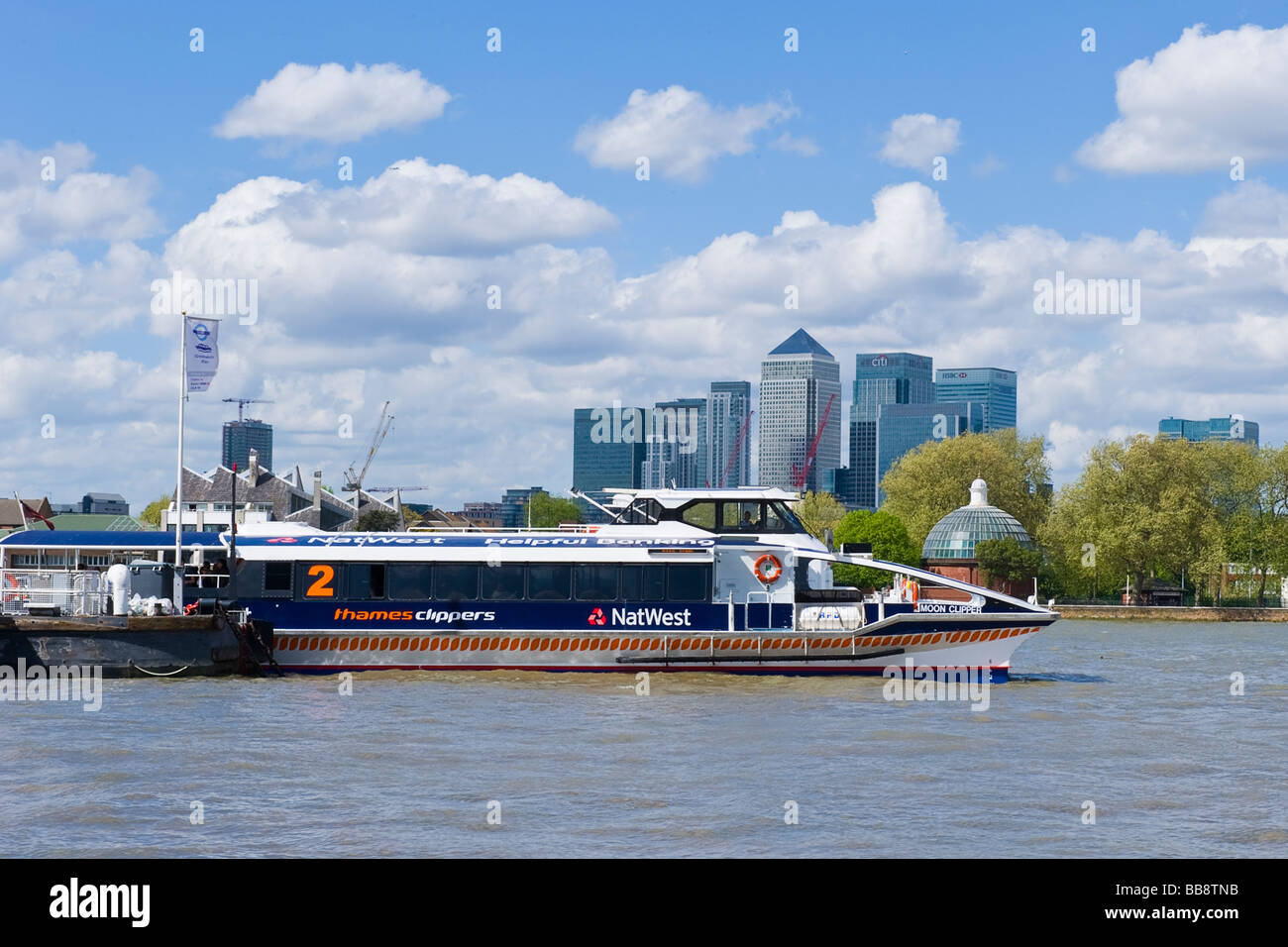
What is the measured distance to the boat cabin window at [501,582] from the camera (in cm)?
3859

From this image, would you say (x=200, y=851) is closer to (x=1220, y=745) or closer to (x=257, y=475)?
(x=1220, y=745)

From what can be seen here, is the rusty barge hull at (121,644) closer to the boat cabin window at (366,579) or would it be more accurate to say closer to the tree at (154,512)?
the boat cabin window at (366,579)

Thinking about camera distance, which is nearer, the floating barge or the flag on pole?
the floating barge

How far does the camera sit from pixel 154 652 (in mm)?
35594

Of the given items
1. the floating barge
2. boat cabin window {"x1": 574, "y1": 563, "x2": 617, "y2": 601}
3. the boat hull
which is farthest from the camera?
boat cabin window {"x1": 574, "y1": 563, "x2": 617, "y2": 601}

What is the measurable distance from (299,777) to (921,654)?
1930cm

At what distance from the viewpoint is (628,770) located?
2402 cm

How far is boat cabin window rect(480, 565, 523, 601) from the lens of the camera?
127 ft

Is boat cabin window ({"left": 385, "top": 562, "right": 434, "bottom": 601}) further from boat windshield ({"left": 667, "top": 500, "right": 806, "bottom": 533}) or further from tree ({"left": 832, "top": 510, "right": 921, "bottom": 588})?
tree ({"left": 832, "top": 510, "right": 921, "bottom": 588})

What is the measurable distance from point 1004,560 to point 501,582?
88570mm

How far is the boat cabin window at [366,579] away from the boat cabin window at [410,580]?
9.8 inches

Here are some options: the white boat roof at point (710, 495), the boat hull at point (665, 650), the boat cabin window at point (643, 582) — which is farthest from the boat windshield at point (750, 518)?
the boat hull at point (665, 650)

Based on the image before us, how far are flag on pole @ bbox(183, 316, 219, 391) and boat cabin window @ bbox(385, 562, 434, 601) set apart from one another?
7.88 m

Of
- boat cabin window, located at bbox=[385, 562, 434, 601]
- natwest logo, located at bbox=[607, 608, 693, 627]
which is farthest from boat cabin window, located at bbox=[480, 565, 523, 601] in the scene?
natwest logo, located at bbox=[607, 608, 693, 627]
